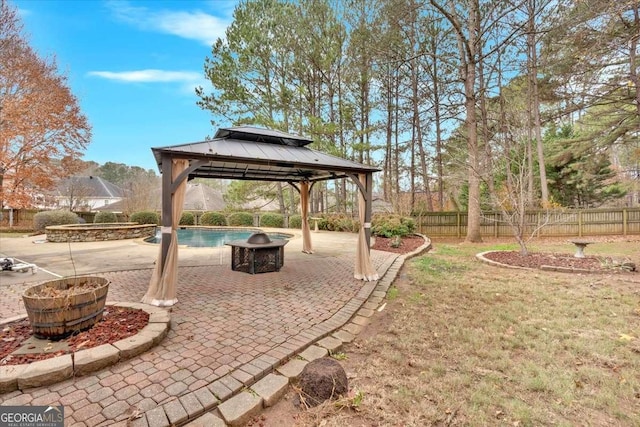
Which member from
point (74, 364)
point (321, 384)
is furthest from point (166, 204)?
point (321, 384)

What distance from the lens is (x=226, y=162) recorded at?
5.16 meters

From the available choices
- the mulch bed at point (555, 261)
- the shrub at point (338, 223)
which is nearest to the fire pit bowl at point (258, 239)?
→ the mulch bed at point (555, 261)

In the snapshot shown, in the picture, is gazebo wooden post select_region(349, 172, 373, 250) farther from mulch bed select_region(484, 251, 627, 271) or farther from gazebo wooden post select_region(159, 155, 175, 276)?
mulch bed select_region(484, 251, 627, 271)

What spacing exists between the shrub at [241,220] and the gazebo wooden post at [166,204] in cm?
1443

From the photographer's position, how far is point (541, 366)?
2676mm

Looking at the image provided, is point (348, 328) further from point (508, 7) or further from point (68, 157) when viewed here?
point (68, 157)

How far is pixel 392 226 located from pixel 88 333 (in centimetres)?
996

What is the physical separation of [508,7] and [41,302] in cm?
1469

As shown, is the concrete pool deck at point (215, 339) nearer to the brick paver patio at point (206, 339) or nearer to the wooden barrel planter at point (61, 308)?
the brick paver patio at point (206, 339)

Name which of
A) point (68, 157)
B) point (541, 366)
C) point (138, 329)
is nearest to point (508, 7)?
point (541, 366)

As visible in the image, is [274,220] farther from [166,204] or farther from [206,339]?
[206,339]

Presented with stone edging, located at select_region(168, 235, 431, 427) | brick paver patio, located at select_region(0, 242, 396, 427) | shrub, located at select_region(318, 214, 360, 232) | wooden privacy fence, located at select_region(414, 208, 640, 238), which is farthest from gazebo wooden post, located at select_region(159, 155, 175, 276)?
wooden privacy fence, located at select_region(414, 208, 640, 238)

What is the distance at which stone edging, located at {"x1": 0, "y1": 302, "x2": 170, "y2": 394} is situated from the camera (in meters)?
2.15

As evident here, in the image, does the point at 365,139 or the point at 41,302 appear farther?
the point at 365,139
